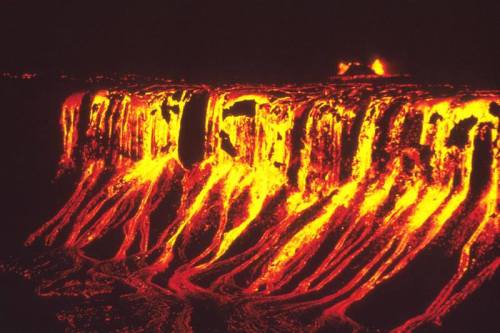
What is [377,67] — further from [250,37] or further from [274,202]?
[274,202]

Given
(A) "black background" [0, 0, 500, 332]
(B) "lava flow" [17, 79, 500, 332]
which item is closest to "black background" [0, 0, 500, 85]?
(A) "black background" [0, 0, 500, 332]

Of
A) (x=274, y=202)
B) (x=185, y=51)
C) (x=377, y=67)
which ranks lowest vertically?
(x=274, y=202)

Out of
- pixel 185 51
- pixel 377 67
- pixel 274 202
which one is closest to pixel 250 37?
pixel 185 51

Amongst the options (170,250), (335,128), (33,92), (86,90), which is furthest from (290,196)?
(33,92)

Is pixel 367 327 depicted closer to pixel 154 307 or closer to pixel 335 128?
pixel 154 307

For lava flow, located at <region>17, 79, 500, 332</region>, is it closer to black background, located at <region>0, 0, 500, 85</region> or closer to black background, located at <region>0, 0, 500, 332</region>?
black background, located at <region>0, 0, 500, 332</region>

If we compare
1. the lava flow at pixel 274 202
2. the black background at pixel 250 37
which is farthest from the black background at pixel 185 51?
the lava flow at pixel 274 202
